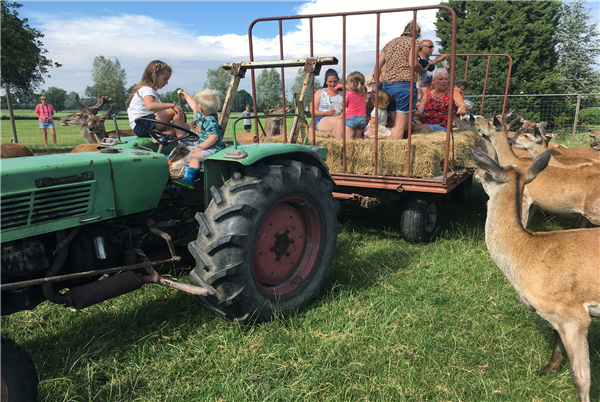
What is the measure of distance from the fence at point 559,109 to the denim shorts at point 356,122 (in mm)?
12057

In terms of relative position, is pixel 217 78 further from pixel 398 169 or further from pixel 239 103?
A: pixel 398 169

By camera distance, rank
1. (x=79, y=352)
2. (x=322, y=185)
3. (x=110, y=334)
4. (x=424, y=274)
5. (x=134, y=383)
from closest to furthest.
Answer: (x=134, y=383) < (x=79, y=352) < (x=110, y=334) < (x=322, y=185) < (x=424, y=274)

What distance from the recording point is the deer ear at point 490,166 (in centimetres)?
252

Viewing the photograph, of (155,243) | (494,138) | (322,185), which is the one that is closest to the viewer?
(155,243)

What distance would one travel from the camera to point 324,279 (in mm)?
3330

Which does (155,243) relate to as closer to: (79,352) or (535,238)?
(79,352)

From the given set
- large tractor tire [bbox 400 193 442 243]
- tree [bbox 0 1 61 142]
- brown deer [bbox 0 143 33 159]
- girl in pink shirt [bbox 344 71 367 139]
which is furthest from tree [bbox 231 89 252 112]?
tree [bbox 0 1 61 142]

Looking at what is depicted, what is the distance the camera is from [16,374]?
Answer: 1946mm

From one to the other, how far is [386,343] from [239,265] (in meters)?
1.12

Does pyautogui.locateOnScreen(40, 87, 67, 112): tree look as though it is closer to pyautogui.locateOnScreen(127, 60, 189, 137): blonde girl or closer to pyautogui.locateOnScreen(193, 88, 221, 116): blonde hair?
pyautogui.locateOnScreen(127, 60, 189, 137): blonde girl

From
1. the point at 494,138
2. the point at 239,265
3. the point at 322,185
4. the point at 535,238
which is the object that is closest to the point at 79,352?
the point at 239,265

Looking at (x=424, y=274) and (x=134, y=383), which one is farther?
(x=424, y=274)

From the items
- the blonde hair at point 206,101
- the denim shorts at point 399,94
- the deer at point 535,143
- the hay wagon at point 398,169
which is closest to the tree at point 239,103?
the blonde hair at point 206,101

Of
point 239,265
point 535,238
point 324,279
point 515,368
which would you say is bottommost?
point 515,368
